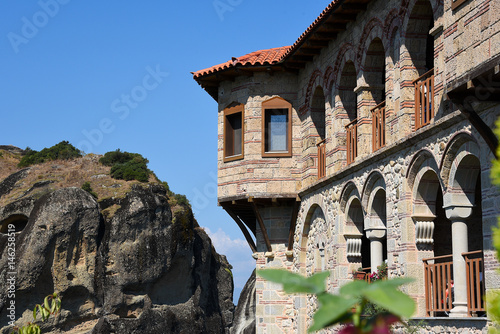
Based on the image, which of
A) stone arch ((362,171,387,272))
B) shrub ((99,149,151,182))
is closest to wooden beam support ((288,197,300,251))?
stone arch ((362,171,387,272))

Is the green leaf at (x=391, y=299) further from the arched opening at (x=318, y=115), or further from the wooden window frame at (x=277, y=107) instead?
the wooden window frame at (x=277, y=107)

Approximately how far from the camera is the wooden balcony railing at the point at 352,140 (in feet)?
49.0

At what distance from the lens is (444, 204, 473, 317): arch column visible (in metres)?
10.4

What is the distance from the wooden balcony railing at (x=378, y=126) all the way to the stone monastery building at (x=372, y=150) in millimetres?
38

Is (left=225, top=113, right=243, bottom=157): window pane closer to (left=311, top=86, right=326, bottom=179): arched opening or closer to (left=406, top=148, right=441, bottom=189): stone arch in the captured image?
(left=311, top=86, right=326, bottom=179): arched opening

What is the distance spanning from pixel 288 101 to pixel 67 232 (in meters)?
15.3

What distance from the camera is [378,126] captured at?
45.3 ft

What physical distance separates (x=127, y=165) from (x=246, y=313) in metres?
14.5

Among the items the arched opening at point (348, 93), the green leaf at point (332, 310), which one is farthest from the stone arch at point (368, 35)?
the green leaf at point (332, 310)

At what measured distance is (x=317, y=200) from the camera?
16766 mm

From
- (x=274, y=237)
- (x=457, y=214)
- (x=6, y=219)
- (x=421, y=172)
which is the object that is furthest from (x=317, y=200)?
(x=6, y=219)

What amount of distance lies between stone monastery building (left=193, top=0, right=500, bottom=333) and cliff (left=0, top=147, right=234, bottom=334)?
41.9ft

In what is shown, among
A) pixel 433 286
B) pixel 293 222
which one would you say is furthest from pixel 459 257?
pixel 293 222

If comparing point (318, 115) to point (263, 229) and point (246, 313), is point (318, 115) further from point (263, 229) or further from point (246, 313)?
point (246, 313)
